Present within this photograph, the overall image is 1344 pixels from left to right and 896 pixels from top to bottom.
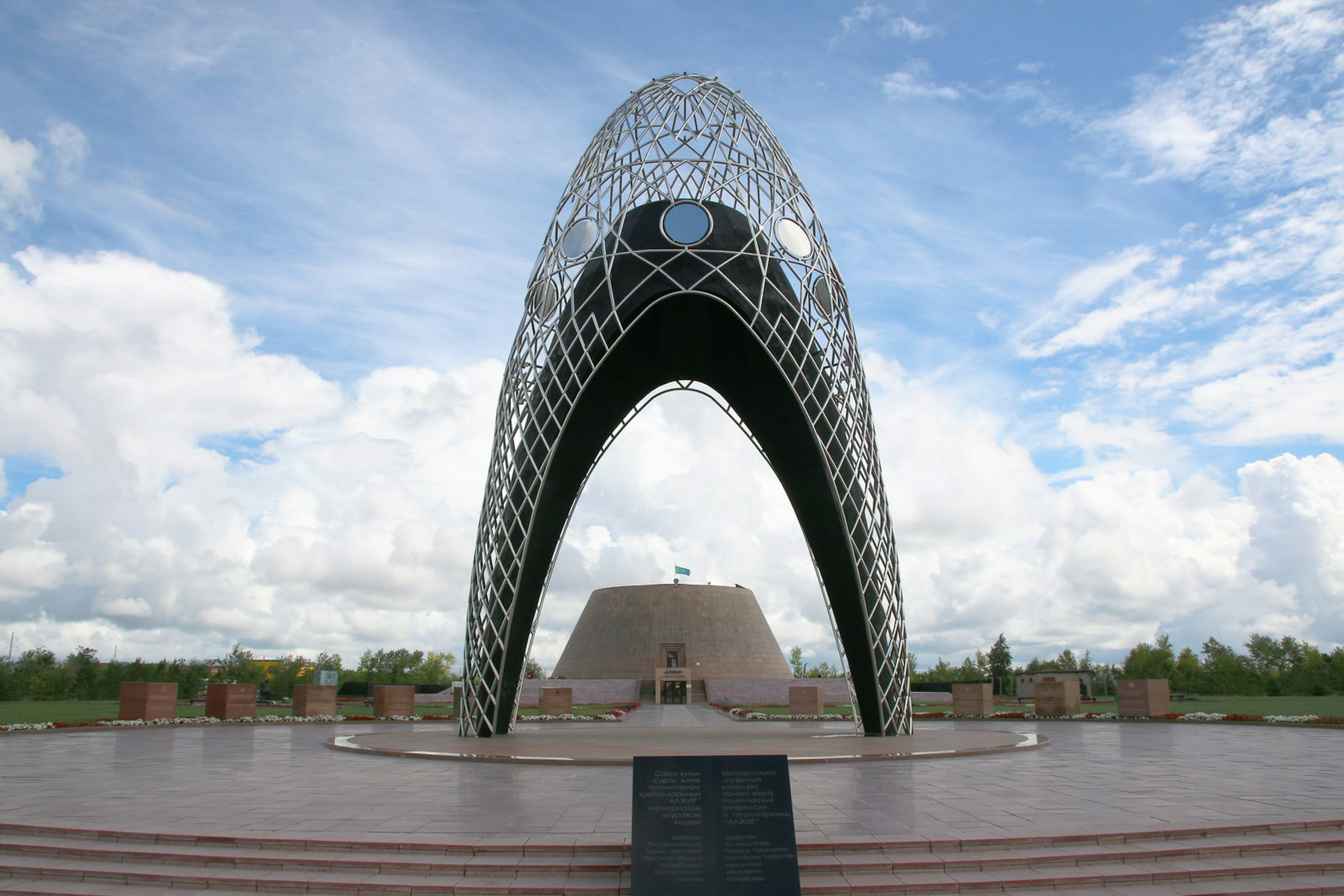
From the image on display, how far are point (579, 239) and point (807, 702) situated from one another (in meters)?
22.8

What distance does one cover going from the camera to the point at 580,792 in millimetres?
12469

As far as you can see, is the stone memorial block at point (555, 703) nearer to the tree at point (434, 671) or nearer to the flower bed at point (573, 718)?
the flower bed at point (573, 718)

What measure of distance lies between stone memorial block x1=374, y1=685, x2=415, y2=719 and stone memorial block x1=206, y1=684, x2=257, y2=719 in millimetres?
4642

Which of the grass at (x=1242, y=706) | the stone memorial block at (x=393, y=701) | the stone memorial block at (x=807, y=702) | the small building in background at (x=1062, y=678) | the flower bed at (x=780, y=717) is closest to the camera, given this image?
the grass at (x=1242, y=706)

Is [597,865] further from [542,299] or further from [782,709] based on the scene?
[782,709]

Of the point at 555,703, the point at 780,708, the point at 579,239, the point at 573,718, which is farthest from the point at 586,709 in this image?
the point at 579,239

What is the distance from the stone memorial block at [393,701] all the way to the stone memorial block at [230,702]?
4.64 m

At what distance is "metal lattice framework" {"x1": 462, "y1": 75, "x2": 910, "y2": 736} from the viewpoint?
23.6m

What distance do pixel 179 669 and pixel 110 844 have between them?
60.2 m

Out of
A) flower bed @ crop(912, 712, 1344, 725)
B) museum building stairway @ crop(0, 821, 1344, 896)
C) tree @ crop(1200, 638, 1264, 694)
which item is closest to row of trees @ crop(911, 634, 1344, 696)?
tree @ crop(1200, 638, 1264, 694)

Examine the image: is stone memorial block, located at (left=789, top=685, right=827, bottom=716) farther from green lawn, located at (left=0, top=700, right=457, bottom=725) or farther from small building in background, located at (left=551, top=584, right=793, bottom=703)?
small building in background, located at (left=551, top=584, right=793, bottom=703)

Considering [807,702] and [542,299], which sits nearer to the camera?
[542,299]

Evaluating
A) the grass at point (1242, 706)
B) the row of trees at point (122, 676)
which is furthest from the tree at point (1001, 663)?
the row of trees at point (122, 676)

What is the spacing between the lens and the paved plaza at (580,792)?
31.7 ft
